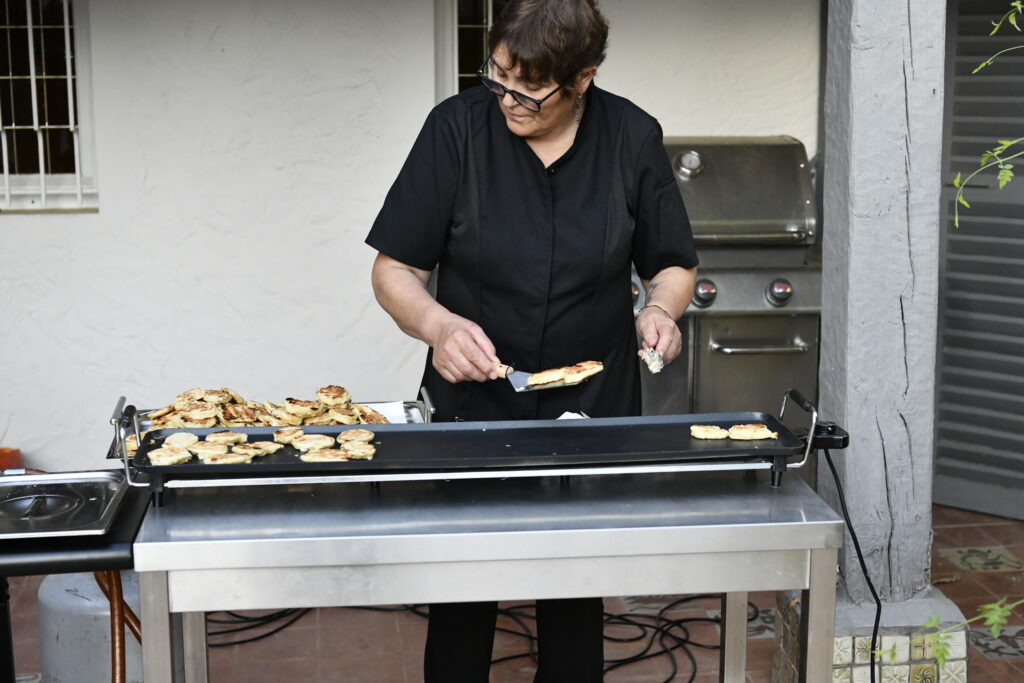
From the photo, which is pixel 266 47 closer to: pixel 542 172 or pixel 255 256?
pixel 255 256

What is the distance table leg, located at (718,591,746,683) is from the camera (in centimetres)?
323

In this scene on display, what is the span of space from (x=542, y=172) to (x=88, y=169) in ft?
10.9

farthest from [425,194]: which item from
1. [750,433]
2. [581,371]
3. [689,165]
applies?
[689,165]

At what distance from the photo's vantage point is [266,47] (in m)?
5.47

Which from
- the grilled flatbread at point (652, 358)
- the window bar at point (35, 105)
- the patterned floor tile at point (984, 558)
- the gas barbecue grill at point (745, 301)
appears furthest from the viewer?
the window bar at point (35, 105)

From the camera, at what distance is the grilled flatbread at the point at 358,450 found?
249cm

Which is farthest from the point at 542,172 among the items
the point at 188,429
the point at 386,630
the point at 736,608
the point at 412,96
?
the point at 412,96

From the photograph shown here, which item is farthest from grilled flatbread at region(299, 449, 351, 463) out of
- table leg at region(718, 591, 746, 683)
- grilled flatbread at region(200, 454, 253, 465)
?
table leg at region(718, 591, 746, 683)

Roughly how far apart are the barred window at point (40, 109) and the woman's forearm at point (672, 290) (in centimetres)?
331

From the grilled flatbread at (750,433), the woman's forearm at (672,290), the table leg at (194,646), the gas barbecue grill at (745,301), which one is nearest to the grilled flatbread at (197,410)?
the table leg at (194,646)

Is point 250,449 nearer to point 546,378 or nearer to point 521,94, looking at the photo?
point 546,378

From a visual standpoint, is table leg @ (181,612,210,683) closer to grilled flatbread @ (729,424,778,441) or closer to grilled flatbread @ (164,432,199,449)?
grilled flatbread @ (164,432,199,449)

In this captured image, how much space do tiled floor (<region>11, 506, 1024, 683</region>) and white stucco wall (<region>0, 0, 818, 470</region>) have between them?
1.21m

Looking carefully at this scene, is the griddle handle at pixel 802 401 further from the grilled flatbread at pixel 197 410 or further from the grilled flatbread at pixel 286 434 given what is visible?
the grilled flatbread at pixel 197 410
